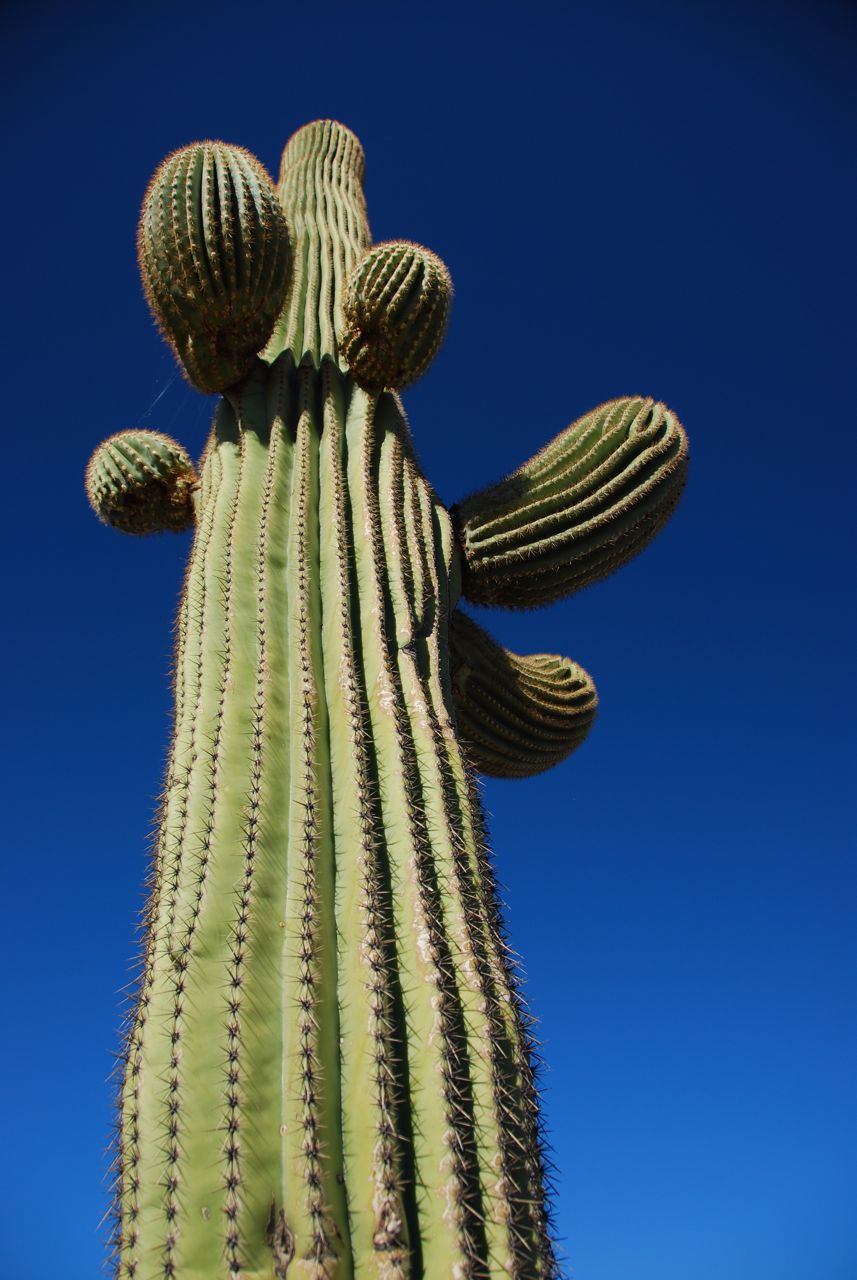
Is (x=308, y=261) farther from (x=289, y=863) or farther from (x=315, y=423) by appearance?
(x=289, y=863)

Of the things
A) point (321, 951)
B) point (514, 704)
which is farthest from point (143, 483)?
point (321, 951)

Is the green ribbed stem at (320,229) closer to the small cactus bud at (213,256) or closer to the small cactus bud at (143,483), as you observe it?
the small cactus bud at (213,256)

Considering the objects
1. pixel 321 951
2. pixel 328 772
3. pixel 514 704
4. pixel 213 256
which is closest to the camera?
pixel 321 951

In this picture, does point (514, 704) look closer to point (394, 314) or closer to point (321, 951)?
point (394, 314)

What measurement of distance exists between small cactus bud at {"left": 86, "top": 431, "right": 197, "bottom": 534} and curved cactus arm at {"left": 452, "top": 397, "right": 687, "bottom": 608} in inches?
51.2

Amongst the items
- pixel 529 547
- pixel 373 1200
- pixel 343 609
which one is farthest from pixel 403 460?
pixel 373 1200

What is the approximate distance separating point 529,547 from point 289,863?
2.12 metres

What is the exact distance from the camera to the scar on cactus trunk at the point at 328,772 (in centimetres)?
175

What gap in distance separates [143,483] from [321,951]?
2699 mm

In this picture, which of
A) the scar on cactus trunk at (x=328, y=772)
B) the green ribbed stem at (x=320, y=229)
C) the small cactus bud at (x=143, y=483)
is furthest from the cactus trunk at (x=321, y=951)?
the green ribbed stem at (x=320, y=229)

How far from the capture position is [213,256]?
343cm

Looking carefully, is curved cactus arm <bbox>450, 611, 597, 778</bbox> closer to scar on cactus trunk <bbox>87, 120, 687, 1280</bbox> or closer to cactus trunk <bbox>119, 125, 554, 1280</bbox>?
scar on cactus trunk <bbox>87, 120, 687, 1280</bbox>

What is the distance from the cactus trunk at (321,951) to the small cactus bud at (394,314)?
786 millimetres

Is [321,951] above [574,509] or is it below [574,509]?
below
